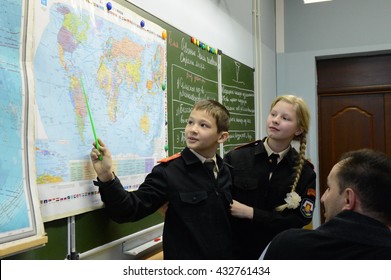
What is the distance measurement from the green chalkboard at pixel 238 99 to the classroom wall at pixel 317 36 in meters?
0.83

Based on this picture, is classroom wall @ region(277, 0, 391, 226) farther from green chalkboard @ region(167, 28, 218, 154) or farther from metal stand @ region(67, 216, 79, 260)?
metal stand @ region(67, 216, 79, 260)

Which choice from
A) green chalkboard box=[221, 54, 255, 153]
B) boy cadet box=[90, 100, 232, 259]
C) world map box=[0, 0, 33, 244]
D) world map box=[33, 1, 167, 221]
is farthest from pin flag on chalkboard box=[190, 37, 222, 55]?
world map box=[0, 0, 33, 244]

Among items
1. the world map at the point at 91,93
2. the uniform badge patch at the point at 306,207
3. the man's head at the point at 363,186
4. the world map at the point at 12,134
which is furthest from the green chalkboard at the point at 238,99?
the world map at the point at 12,134

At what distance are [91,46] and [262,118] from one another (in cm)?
238

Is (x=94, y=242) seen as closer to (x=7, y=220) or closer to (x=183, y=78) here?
(x=7, y=220)

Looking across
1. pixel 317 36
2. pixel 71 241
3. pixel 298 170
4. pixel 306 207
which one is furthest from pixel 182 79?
pixel 317 36

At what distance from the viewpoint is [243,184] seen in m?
1.78

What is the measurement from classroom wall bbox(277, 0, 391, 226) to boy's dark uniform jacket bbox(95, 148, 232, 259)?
106 inches

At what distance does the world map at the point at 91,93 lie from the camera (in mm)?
1282

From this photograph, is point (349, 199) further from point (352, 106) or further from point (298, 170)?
point (352, 106)

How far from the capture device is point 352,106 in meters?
4.04

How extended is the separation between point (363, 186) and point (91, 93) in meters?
1.05

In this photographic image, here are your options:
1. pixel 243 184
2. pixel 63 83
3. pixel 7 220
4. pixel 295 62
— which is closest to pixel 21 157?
pixel 7 220
